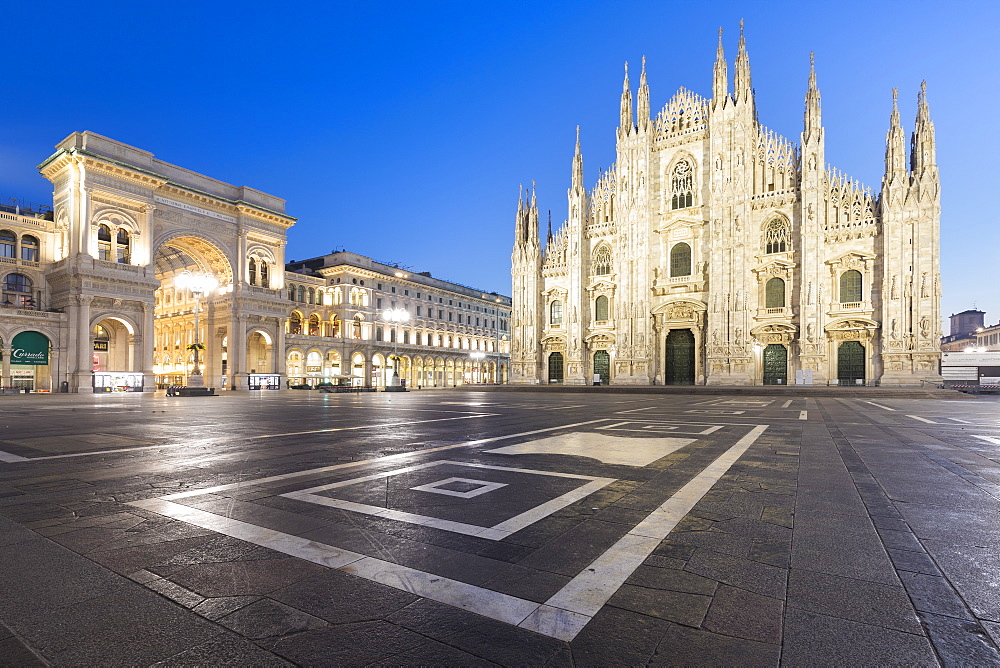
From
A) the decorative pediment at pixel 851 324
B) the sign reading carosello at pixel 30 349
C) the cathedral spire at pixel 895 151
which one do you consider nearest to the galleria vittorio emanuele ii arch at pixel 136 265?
the sign reading carosello at pixel 30 349

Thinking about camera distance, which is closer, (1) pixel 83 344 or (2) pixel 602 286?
(1) pixel 83 344

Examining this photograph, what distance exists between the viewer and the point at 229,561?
9.96ft

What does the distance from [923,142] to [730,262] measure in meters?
14.1

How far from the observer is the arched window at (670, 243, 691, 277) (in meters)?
43.4

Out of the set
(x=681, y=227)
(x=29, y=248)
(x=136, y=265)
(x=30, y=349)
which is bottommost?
(x=30, y=349)

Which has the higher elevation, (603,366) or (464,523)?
(464,523)

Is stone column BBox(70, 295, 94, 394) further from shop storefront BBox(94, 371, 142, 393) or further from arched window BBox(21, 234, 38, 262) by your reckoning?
arched window BBox(21, 234, 38, 262)

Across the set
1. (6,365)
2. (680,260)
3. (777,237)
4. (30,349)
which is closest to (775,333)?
(777,237)

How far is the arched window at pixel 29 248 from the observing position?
4450 centimetres

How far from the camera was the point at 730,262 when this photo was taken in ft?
131

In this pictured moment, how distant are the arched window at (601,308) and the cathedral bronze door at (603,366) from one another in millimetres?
3152

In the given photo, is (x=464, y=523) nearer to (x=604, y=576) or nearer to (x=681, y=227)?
(x=604, y=576)

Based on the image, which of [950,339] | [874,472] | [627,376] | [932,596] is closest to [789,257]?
[627,376]

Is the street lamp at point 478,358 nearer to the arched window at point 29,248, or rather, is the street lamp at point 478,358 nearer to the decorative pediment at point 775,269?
the decorative pediment at point 775,269
